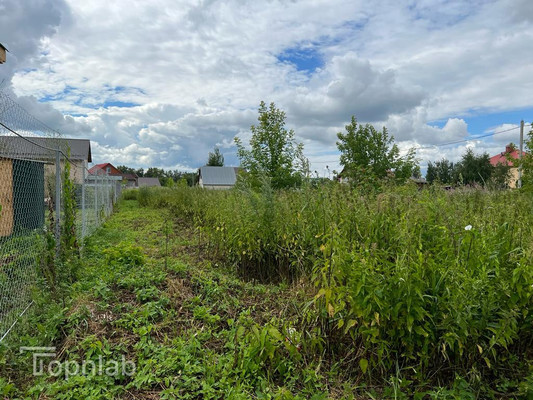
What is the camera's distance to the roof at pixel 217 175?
174 feet

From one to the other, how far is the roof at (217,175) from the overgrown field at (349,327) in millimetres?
49820

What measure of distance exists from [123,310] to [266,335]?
1.49 m

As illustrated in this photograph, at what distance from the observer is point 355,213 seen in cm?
327

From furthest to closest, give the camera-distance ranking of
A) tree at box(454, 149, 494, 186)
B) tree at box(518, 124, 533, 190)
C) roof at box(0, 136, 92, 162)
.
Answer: tree at box(454, 149, 494, 186) → tree at box(518, 124, 533, 190) → roof at box(0, 136, 92, 162)

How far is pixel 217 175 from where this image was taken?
54.6m

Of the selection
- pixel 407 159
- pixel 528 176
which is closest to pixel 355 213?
pixel 528 176

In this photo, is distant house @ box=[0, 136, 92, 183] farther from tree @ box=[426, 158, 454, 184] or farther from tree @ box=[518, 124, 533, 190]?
tree @ box=[518, 124, 533, 190]

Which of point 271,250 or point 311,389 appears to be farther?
point 271,250

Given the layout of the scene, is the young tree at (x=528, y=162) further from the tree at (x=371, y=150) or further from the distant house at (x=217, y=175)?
the distant house at (x=217, y=175)

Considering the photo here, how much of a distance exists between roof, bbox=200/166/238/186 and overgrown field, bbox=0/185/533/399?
4982cm

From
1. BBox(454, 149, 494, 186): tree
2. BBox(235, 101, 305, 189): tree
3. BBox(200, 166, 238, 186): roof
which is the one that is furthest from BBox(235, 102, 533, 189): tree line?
BBox(200, 166, 238, 186): roof

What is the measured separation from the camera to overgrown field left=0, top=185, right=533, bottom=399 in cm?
217

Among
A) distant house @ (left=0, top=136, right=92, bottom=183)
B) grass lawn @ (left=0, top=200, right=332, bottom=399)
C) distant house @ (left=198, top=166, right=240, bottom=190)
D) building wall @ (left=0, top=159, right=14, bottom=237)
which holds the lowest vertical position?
grass lawn @ (left=0, top=200, right=332, bottom=399)

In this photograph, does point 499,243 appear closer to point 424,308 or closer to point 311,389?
point 424,308
